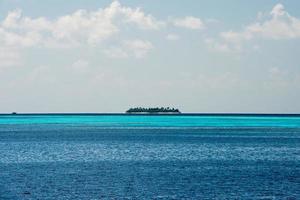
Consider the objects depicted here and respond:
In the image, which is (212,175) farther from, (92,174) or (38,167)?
(38,167)

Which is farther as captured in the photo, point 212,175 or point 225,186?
point 212,175

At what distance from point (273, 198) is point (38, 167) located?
27136 millimetres

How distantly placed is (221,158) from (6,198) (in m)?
33.8

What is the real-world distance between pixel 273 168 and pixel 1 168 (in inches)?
1034

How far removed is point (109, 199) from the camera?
1388 inches

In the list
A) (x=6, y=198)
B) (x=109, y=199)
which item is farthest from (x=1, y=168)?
(x=109, y=199)

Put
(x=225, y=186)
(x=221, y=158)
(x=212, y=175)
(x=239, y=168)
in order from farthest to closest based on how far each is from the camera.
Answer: (x=221, y=158)
(x=239, y=168)
(x=212, y=175)
(x=225, y=186)

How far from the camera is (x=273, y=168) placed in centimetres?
5366

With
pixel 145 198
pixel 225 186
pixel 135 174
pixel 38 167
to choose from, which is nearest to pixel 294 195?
pixel 225 186

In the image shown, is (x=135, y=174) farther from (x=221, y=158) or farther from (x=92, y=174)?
(x=221, y=158)

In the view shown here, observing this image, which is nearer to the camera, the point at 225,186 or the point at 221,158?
the point at 225,186

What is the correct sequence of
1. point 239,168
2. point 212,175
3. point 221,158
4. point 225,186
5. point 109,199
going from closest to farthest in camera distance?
point 109,199 < point 225,186 < point 212,175 < point 239,168 < point 221,158

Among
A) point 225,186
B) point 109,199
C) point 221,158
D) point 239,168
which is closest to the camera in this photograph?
point 109,199

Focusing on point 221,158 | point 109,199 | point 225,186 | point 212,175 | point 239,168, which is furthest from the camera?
point 221,158
